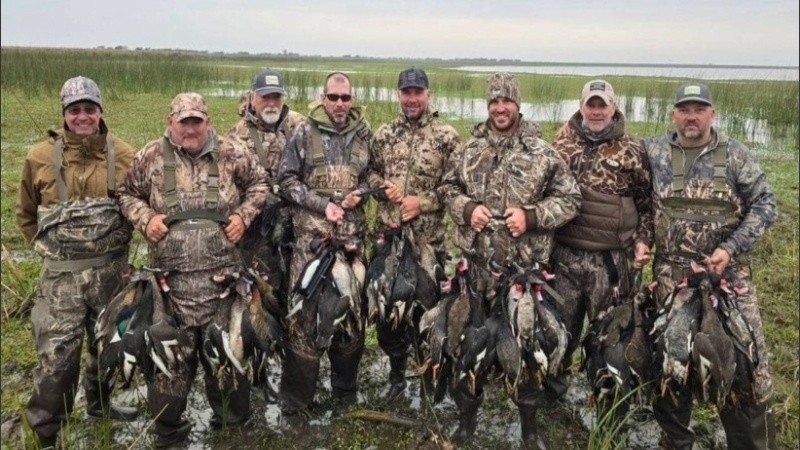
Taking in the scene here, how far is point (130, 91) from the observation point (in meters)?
20.6

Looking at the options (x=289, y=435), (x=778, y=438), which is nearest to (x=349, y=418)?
(x=289, y=435)

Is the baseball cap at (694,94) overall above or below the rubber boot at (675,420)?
above

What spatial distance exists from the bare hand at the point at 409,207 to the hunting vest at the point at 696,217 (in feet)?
5.42

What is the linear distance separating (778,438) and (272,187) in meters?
3.92

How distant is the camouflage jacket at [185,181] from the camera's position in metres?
3.87

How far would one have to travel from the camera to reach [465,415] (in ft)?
13.5

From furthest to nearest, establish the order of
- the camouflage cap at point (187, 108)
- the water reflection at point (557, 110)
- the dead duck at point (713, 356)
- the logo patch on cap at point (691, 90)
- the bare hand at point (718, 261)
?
1. the water reflection at point (557, 110)
2. the logo patch on cap at point (691, 90)
3. the camouflage cap at point (187, 108)
4. the bare hand at point (718, 261)
5. the dead duck at point (713, 356)

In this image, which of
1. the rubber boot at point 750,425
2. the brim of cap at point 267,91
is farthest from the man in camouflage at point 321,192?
the rubber boot at point 750,425

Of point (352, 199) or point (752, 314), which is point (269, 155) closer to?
point (352, 199)

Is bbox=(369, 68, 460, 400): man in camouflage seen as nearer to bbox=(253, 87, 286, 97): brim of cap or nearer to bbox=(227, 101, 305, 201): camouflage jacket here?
bbox=(227, 101, 305, 201): camouflage jacket

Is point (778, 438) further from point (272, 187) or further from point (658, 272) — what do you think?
point (272, 187)

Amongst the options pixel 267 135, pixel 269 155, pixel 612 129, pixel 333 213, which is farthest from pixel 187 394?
pixel 612 129

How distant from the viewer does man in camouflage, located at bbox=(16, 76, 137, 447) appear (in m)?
3.82

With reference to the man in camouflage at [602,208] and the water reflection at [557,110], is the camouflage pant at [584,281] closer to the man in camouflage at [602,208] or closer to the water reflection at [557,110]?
the man in camouflage at [602,208]
